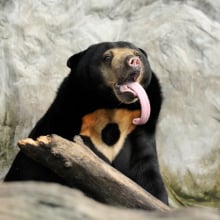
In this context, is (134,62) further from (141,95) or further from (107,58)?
(107,58)

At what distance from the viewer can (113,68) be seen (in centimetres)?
548

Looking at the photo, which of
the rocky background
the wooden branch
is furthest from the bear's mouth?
the rocky background

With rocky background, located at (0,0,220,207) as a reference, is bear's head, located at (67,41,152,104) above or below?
above

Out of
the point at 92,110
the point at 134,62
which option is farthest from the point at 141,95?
the point at 92,110

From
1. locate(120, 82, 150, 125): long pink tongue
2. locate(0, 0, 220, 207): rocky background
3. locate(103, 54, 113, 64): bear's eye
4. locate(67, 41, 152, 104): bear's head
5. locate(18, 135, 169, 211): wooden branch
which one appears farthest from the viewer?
locate(0, 0, 220, 207): rocky background

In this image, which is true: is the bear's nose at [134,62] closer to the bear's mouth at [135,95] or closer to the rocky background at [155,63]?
the bear's mouth at [135,95]

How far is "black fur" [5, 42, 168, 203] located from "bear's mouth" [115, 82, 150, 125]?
15cm

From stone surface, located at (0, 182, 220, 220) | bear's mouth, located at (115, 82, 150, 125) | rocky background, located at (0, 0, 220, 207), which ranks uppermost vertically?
stone surface, located at (0, 182, 220, 220)

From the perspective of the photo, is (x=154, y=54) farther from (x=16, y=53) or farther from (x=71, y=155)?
(x=71, y=155)

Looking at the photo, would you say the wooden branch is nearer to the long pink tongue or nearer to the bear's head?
the long pink tongue

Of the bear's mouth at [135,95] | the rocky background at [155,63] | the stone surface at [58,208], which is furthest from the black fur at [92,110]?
the stone surface at [58,208]

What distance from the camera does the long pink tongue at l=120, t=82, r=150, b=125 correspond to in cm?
517

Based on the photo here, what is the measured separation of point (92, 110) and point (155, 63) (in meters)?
2.27

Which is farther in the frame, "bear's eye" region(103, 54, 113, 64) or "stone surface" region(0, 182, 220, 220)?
"bear's eye" region(103, 54, 113, 64)
